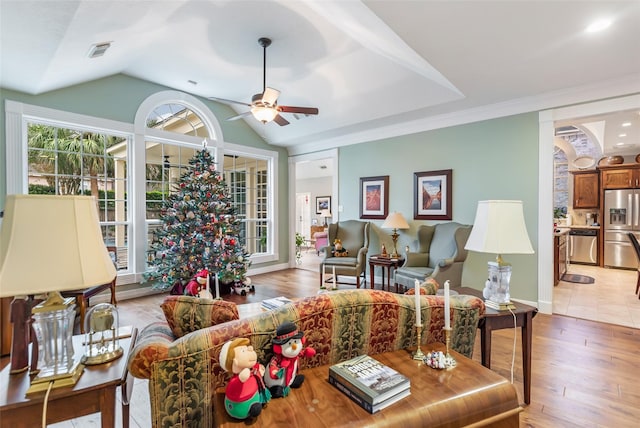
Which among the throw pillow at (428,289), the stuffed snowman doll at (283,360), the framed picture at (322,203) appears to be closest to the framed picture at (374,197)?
the throw pillow at (428,289)

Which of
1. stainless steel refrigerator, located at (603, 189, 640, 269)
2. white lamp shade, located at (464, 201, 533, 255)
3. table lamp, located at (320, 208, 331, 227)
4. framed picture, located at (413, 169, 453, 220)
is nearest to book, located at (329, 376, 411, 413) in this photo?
white lamp shade, located at (464, 201, 533, 255)

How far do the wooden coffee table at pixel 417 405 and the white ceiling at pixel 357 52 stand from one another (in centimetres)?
242

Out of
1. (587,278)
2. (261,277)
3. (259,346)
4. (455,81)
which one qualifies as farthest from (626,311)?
(261,277)

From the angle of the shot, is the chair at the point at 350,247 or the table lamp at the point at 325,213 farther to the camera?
the table lamp at the point at 325,213

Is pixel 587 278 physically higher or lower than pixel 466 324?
lower

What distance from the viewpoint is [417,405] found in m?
1.06

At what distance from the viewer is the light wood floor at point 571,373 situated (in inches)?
75.5

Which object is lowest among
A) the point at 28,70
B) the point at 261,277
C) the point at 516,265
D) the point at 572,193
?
the point at 261,277

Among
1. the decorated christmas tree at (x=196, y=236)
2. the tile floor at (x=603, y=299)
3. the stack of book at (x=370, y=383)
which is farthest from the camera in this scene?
the decorated christmas tree at (x=196, y=236)

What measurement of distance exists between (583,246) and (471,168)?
14.9 ft

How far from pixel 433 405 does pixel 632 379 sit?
240cm

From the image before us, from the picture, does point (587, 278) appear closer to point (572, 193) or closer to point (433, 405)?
point (572, 193)

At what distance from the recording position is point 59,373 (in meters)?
1.13

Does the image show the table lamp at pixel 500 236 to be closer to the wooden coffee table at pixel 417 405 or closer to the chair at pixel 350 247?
the wooden coffee table at pixel 417 405
